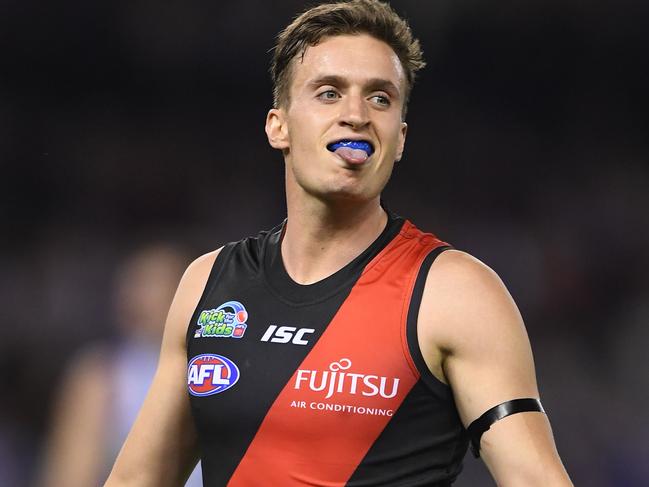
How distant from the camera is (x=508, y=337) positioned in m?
2.61

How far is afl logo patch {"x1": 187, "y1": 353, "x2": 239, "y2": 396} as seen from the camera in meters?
2.91

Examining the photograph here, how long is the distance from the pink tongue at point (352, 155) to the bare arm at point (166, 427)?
637mm

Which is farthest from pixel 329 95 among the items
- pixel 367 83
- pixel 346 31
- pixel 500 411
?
pixel 500 411

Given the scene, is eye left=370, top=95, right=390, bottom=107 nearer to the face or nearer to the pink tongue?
the face

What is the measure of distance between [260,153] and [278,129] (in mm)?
3836

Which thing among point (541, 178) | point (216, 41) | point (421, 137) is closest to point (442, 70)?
point (421, 137)

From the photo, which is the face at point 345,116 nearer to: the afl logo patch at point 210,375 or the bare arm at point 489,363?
the bare arm at point 489,363

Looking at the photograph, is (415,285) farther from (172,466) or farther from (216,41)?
(216,41)

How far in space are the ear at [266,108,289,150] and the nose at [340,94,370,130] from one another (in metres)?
0.29

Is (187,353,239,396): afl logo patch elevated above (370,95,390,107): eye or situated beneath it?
situated beneath

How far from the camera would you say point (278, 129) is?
3189mm

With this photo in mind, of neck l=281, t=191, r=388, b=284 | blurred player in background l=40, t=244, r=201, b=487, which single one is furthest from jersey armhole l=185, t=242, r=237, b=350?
blurred player in background l=40, t=244, r=201, b=487

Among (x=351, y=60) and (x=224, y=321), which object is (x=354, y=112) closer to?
(x=351, y=60)

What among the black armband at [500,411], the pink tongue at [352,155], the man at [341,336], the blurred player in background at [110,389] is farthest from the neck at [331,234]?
the blurred player in background at [110,389]
